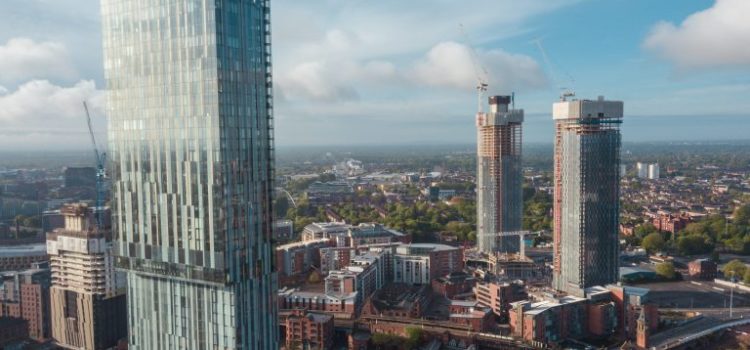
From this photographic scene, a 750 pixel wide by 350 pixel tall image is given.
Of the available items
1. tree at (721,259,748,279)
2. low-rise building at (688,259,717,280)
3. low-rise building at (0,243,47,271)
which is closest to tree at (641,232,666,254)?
low-rise building at (688,259,717,280)

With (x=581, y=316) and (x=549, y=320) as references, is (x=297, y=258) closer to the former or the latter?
(x=549, y=320)

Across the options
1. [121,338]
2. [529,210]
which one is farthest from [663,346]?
[529,210]

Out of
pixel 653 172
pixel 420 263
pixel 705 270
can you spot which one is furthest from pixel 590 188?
pixel 653 172

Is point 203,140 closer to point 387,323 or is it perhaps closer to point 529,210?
point 387,323

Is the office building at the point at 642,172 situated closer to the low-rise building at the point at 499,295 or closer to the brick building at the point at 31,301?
the low-rise building at the point at 499,295

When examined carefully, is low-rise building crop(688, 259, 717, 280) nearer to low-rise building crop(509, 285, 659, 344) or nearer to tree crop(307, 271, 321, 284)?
low-rise building crop(509, 285, 659, 344)

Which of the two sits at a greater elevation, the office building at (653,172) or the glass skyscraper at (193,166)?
the glass skyscraper at (193,166)

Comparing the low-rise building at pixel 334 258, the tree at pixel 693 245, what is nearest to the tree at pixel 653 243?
the tree at pixel 693 245

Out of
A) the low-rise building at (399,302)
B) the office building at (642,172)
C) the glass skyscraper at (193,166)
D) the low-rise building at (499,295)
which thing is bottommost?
the low-rise building at (399,302)
